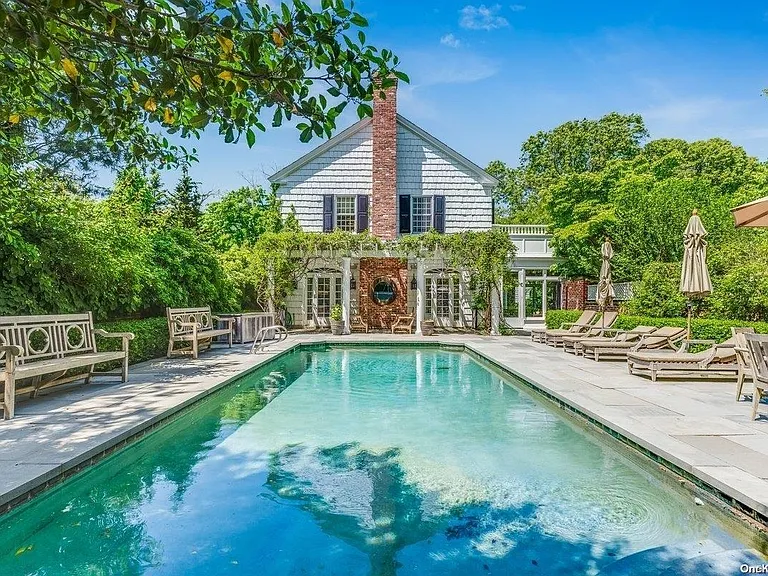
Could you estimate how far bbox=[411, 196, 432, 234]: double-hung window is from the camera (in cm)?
2005

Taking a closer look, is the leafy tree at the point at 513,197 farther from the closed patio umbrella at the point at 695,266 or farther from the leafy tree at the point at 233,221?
the closed patio umbrella at the point at 695,266

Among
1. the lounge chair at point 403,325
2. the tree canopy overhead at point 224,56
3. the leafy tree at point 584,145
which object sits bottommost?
the lounge chair at point 403,325

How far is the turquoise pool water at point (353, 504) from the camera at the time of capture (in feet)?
10.6

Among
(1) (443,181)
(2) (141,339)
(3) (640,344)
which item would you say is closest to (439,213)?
(1) (443,181)

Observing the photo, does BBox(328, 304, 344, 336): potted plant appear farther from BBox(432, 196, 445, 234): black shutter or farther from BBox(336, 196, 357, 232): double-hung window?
BBox(432, 196, 445, 234): black shutter

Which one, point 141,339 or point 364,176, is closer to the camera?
point 141,339

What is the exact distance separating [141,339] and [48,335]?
10.9 ft

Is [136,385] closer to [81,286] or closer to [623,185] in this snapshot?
[81,286]

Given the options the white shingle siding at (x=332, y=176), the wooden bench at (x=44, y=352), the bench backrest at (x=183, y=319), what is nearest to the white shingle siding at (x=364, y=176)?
the white shingle siding at (x=332, y=176)

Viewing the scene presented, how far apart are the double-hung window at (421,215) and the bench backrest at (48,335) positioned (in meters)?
13.8

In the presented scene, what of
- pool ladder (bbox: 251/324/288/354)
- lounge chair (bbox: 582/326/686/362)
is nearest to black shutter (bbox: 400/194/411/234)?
pool ladder (bbox: 251/324/288/354)

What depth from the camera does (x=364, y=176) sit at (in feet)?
65.8

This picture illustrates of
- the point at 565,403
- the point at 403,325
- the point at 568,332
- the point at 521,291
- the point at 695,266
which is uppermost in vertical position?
the point at 695,266

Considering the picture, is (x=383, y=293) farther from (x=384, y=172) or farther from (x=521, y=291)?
(x=521, y=291)
